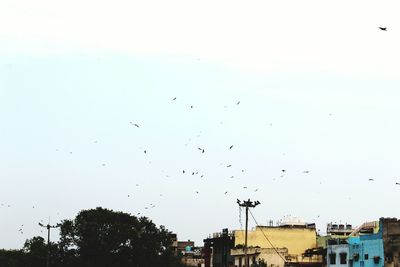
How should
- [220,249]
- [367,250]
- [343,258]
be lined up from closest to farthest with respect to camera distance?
[367,250]
[343,258]
[220,249]

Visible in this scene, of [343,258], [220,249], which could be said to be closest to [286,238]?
[220,249]

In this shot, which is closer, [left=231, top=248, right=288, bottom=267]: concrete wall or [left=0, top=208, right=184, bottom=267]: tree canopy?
[left=231, top=248, right=288, bottom=267]: concrete wall

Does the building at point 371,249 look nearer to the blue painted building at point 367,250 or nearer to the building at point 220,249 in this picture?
the blue painted building at point 367,250

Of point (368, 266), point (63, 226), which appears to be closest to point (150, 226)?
point (63, 226)

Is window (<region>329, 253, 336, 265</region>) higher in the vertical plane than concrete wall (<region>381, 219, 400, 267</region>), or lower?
lower

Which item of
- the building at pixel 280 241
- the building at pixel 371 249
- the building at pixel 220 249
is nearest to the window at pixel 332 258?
the building at pixel 371 249

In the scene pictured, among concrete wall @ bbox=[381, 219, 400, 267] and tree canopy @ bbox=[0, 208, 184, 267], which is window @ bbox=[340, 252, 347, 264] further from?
tree canopy @ bbox=[0, 208, 184, 267]

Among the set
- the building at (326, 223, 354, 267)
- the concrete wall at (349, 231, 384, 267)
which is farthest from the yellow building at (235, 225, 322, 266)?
the concrete wall at (349, 231, 384, 267)

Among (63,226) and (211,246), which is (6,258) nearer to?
(63,226)

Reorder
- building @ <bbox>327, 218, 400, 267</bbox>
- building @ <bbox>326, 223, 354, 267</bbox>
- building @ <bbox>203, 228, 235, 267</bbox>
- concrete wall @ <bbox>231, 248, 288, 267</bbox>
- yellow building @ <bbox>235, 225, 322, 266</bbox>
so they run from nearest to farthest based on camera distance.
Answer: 1. building @ <bbox>327, 218, 400, 267</bbox>
2. building @ <bbox>326, 223, 354, 267</bbox>
3. concrete wall @ <bbox>231, 248, 288, 267</bbox>
4. yellow building @ <bbox>235, 225, 322, 266</bbox>
5. building @ <bbox>203, 228, 235, 267</bbox>

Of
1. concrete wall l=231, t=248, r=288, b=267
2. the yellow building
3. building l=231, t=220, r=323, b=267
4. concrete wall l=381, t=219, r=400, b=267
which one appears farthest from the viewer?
the yellow building

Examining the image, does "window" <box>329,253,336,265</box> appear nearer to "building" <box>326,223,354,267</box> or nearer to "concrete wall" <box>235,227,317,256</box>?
"building" <box>326,223,354,267</box>

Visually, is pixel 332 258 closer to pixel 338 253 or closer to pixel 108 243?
pixel 338 253

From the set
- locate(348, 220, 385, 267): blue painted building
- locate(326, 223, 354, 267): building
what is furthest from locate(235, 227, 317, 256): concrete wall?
locate(348, 220, 385, 267): blue painted building
